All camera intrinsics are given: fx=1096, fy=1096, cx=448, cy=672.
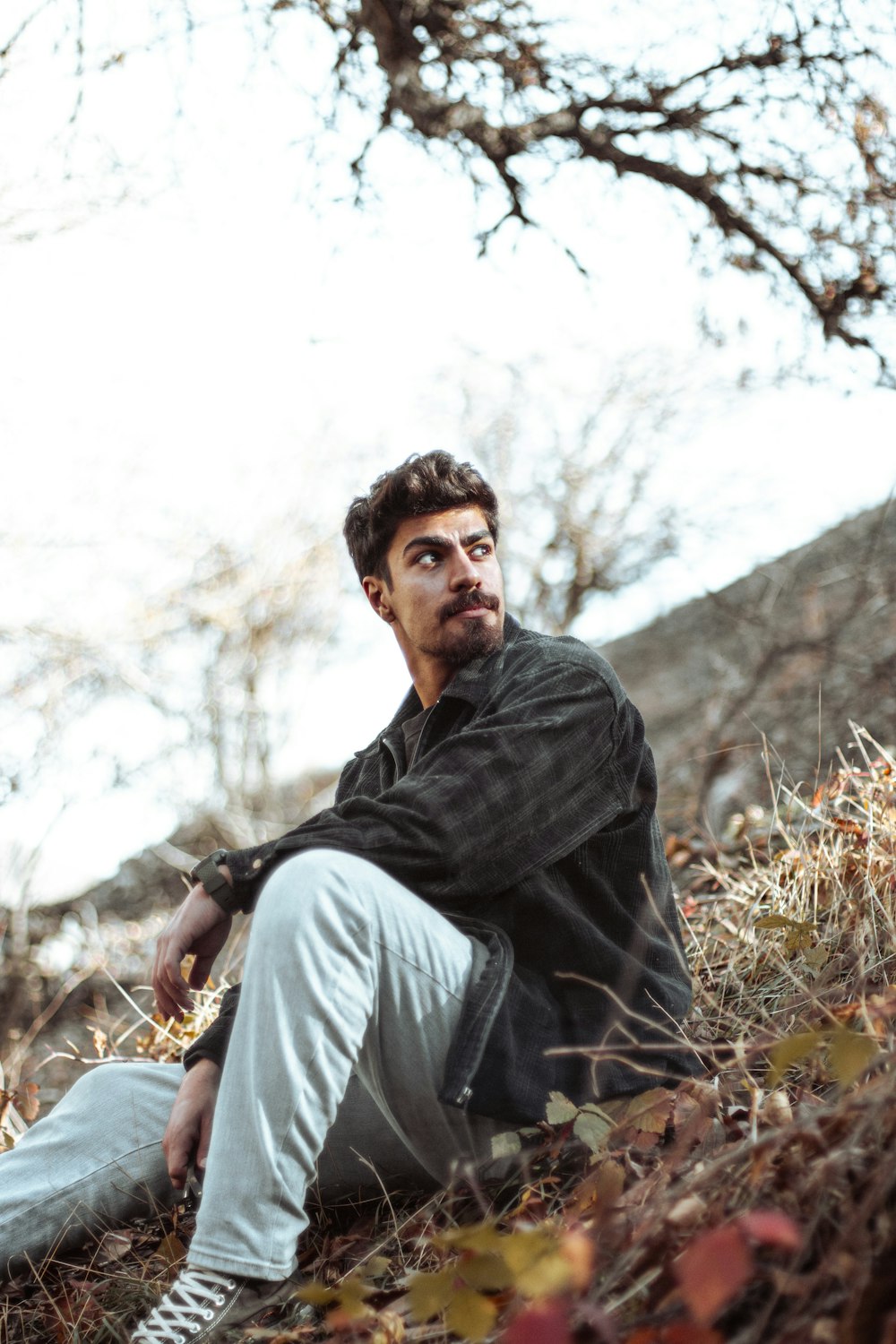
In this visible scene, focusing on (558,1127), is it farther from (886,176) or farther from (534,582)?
(534,582)

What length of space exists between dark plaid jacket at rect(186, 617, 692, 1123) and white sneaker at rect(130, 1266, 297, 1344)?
1.48ft

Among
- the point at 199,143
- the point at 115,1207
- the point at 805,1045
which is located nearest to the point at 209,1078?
the point at 115,1207

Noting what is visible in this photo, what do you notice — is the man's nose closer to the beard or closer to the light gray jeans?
the beard

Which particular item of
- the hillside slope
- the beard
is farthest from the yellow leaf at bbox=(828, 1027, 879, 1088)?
the hillside slope

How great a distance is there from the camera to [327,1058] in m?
1.86

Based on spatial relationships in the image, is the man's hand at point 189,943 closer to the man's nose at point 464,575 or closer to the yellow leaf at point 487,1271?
the man's nose at point 464,575

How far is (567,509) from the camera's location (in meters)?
9.40

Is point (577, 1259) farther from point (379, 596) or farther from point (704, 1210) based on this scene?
point (379, 596)

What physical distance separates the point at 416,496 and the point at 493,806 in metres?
1.10

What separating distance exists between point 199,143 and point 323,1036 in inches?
124

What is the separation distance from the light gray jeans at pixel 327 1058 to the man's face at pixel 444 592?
0.85 metres

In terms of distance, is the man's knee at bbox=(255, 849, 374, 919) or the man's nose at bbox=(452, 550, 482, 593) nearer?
the man's knee at bbox=(255, 849, 374, 919)

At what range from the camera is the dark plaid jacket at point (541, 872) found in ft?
6.73

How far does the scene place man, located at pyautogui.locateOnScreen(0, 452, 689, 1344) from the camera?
6.01 ft
